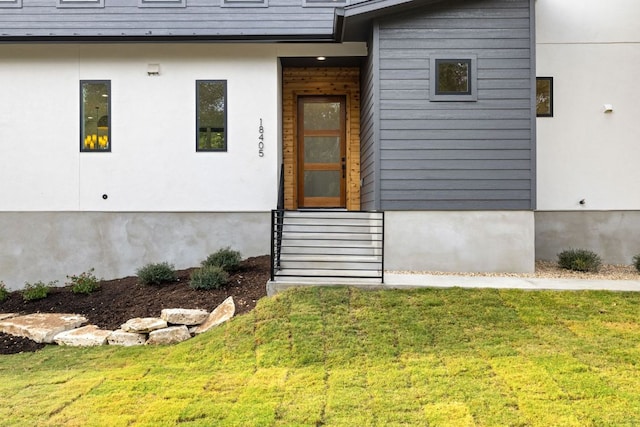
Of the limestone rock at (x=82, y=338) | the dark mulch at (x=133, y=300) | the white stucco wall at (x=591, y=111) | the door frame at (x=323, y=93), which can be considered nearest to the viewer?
the limestone rock at (x=82, y=338)

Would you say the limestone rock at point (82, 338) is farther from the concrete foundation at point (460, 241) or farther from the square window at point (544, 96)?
the square window at point (544, 96)

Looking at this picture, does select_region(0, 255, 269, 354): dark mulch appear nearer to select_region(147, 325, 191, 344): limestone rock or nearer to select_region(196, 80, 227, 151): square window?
select_region(147, 325, 191, 344): limestone rock

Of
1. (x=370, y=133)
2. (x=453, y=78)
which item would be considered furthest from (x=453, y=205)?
(x=453, y=78)

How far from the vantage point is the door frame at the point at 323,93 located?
934 centimetres

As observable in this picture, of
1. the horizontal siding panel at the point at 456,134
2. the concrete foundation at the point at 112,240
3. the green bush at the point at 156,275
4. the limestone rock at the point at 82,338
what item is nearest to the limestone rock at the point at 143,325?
the limestone rock at the point at 82,338

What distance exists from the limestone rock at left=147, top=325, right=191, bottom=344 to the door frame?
4250mm

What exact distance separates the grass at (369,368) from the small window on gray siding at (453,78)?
10.1 feet

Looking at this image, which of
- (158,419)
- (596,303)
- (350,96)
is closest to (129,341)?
(158,419)

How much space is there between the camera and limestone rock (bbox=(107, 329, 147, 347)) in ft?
17.9

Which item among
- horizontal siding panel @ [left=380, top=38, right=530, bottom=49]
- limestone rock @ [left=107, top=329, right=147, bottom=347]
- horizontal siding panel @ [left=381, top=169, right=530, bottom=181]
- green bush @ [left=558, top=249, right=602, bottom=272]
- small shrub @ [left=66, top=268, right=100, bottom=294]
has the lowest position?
limestone rock @ [left=107, top=329, right=147, bottom=347]

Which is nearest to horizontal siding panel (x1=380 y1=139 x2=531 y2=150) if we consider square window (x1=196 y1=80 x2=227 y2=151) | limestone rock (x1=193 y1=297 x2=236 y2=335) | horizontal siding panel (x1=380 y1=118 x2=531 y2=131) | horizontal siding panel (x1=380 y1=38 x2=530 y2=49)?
Result: horizontal siding panel (x1=380 y1=118 x2=531 y2=131)

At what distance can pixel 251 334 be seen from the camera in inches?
197

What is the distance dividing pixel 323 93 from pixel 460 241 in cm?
432

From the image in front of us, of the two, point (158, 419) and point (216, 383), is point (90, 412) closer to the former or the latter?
point (158, 419)
